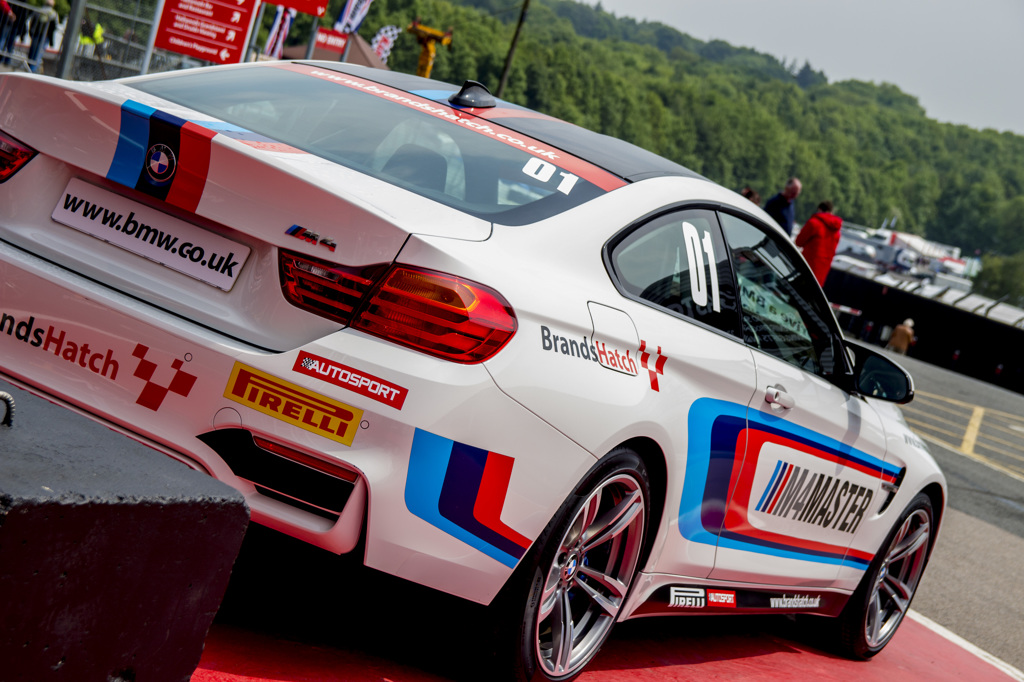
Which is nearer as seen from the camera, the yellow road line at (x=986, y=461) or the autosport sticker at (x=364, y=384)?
the autosport sticker at (x=364, y=384)

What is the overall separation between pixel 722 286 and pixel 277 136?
1.53 m

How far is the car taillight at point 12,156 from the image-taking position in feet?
9.78

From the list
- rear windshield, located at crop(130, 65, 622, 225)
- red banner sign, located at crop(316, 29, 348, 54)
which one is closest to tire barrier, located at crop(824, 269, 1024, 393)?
red banner sign, located at crop(316, 29, 348, 54)

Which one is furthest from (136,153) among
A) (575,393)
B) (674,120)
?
(674,120)

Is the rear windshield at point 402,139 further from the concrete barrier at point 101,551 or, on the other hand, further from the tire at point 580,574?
the concrete barrier at point 101,551

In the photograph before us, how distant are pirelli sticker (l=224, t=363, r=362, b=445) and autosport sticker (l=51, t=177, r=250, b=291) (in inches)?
10.4

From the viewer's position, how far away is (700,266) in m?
3.66

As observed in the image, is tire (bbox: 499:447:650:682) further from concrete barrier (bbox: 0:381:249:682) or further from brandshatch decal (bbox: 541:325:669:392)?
concrete barrier (bbox: 0:381:249:682)

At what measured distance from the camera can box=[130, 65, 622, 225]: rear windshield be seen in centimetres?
314

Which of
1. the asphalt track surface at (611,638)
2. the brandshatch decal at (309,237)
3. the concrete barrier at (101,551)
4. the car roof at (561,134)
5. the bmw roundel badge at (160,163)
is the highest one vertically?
the car roof at (561,134)

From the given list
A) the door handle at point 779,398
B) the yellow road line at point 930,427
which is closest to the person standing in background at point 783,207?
the yellow road line at point 930,427

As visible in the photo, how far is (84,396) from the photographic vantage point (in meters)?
2.74

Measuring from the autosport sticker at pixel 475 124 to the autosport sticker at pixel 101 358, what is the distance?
127cm

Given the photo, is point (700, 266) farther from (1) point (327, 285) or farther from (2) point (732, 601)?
(1) point (327, 285)
